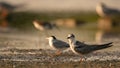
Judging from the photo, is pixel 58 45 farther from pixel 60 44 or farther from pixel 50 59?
pixel 50 59

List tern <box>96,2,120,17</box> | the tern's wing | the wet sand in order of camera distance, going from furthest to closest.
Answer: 1. tern <box>96,2,120,17</box>
2. the tern's wing
3. the wet sand

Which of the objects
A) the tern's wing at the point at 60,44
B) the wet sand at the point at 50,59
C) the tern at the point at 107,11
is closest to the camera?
the wet sand at the point at 50,59

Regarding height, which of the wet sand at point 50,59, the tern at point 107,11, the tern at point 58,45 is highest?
the tern at point 107,11

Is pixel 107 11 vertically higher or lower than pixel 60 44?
higher

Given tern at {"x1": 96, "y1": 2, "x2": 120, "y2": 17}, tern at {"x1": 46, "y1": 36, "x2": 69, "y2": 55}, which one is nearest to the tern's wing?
tern at {"x1": 46, "y1": 36, "x2": 69, "y2": 55}

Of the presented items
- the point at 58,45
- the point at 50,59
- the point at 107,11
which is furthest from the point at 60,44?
the point at 107,11

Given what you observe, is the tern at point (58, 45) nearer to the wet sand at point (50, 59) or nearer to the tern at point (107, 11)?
the wet sand at point (50, 59)

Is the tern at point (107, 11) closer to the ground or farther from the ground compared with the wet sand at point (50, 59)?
farther from the ground

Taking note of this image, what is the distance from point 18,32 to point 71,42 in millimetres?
8083

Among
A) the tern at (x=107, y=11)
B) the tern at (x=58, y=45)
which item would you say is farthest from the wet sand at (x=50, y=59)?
the tern at (x=107, y=11)

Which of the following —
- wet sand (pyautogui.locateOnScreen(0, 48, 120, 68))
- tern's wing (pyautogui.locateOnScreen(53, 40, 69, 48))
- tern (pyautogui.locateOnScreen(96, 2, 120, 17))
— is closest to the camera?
wet sand (pyautogui.locateOnScreen(0, 48, 120, 68))

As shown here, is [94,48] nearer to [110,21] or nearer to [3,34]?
[3,34]

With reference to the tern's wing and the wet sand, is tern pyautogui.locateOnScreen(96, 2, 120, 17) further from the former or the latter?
the tern's wing

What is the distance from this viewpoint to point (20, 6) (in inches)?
1117
